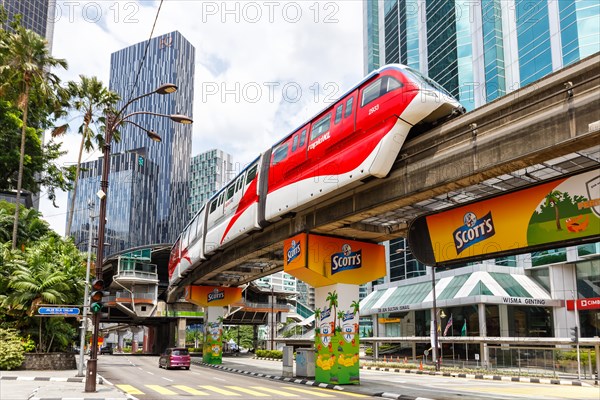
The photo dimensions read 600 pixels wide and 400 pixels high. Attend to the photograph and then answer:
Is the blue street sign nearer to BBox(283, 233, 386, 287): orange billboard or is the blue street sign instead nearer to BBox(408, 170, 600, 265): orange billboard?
BBox(283, 233, 386, 287): orange billboard

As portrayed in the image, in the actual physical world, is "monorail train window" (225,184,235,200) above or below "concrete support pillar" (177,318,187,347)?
above

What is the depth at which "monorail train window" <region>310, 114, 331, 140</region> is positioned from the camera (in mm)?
19922

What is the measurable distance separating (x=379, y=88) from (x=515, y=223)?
6015mm

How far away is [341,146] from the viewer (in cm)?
1870

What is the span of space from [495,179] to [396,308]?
46414 mm

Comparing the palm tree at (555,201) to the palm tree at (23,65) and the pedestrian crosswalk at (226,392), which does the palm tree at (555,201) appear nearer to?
the pedestrian crosswalk at (226,392)

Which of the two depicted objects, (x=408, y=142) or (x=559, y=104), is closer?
(x=559, y=104)

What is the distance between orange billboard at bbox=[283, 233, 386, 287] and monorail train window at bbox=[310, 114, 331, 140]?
4850 mm

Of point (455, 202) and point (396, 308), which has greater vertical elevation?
point (455, 202)

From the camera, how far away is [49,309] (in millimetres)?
20969

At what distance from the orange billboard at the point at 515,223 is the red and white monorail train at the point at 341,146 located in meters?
2.84

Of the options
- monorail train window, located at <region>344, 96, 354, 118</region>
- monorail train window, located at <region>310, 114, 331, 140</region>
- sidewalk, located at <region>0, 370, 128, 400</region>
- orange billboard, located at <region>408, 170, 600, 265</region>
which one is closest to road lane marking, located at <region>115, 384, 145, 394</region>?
sidewalk, located at <region>0, 370, 128, 400</region>

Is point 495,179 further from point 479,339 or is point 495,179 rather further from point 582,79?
point 479,339

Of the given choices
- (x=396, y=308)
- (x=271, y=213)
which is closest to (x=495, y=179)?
(x=271, y=213)
